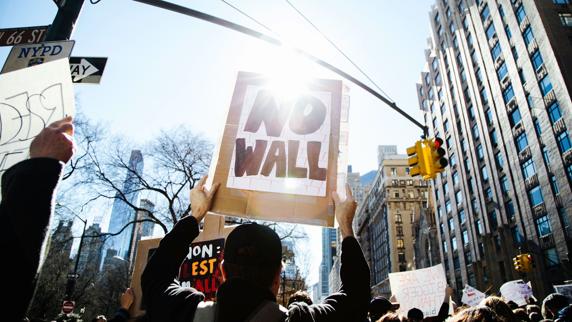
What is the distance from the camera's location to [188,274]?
6.34 meters

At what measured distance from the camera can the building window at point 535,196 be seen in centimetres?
3027

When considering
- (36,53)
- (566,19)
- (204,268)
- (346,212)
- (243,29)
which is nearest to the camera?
(346,212)

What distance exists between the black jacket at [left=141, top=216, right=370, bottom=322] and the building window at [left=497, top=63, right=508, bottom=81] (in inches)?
1666

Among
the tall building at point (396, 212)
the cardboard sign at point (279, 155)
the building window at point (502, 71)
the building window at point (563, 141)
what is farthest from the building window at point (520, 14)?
the tall building at point (396, 212)

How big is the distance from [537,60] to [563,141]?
8361 millimetres

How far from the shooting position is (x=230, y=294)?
60.2 inches

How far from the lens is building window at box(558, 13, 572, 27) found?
30.4 m

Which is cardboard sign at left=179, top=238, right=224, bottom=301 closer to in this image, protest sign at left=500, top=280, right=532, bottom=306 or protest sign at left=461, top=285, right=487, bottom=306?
protest sign at left=461, top=285, right=487, bottom=306

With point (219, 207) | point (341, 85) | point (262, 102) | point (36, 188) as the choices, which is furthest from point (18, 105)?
point (341, 85)

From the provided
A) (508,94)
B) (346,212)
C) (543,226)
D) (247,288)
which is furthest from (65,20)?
(508,94)

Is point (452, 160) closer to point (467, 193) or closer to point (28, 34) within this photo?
point (467, 193)

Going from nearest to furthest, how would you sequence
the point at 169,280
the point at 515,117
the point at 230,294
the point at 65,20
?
the point at 230,294
the point at 169,280
the point at 65,20
the point at 515,117

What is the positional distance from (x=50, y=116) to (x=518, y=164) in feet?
128

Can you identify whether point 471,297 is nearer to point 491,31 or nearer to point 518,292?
point 518,292
